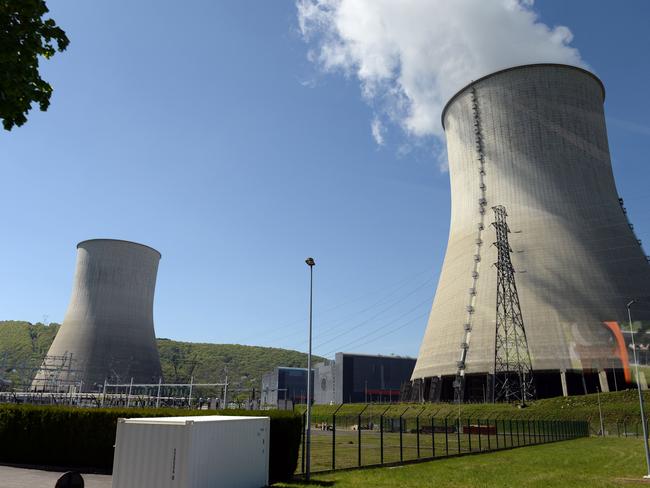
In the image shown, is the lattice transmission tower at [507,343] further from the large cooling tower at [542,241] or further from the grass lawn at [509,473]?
the grass lawn at [509,473]

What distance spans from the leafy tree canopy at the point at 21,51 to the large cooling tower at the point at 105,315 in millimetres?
54704

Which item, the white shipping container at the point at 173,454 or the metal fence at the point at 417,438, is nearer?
the white shipping container at the point at 173,454

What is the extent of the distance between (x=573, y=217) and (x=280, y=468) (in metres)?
38.9

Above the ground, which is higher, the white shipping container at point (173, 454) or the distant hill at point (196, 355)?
the distant hill at point (196, 355)

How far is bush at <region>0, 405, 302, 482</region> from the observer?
16.8 metres

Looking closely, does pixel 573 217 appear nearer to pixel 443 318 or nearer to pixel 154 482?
pixel 443 318

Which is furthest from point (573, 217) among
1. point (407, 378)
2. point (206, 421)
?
point (407, 378)

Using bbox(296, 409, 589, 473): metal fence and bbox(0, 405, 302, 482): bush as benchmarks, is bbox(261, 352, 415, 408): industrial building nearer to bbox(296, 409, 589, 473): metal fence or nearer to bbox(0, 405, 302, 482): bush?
bbox(296, 409, 589, 473): metal fence

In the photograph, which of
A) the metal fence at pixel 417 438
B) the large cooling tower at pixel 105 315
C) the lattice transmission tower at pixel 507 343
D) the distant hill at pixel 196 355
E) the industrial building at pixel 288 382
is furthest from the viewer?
the distant hill at pixel 196 355

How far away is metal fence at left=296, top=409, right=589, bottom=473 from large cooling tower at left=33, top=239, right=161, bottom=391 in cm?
2367

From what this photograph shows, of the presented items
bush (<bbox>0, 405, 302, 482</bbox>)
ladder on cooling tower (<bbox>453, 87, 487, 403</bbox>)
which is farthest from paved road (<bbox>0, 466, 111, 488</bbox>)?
ladder on cooling tower (<bbox>453, 87, 487, 403</bbox>)

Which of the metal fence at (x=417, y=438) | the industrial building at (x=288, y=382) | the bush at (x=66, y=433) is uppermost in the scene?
the industrial building at (x=288, y=382)

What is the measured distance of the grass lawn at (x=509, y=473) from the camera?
46.1ft

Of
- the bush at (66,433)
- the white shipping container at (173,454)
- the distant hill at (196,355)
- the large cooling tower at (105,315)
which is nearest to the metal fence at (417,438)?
the white shipping container at (173,454)
